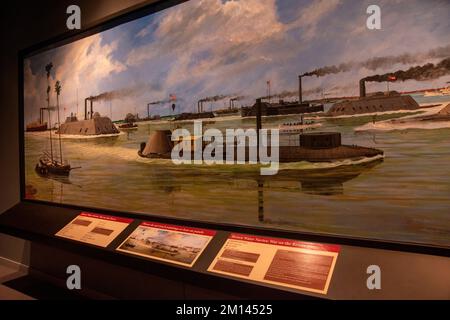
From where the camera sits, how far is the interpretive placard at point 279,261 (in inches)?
66.4

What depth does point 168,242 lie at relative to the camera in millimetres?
2248

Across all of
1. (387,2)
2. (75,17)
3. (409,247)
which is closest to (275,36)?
(387,2)

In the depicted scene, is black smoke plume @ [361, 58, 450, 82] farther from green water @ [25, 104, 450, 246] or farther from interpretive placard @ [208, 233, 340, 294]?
interpretive placard @ [208, 233, 340, 294]

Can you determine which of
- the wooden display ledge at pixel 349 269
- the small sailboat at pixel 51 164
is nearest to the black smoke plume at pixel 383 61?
the wooden display ledge at pixel 349 269

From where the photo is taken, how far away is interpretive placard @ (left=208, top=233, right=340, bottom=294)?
5.54ft

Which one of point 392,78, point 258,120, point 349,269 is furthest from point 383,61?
point 349,269

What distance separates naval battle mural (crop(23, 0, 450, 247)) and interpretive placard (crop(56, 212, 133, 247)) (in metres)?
0.12

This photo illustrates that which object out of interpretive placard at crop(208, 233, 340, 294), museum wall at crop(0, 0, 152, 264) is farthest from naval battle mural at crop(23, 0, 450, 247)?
museum wall at crop(0, 0, 152, 264)

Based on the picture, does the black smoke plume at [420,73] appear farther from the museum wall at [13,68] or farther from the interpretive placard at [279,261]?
the museum wall at [13,68]

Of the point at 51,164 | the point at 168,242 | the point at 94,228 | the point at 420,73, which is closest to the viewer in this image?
the point at 420,73

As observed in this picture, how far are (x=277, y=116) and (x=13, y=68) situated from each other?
130 inches

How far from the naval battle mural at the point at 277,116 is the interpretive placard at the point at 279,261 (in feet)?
0.39

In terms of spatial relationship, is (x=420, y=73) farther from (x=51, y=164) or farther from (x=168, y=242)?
(x=51, y=164)

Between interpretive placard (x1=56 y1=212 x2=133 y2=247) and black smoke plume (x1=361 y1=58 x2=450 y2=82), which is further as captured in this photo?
interpretive placard (x1=56 y1=212 x2=133 y2=247)
